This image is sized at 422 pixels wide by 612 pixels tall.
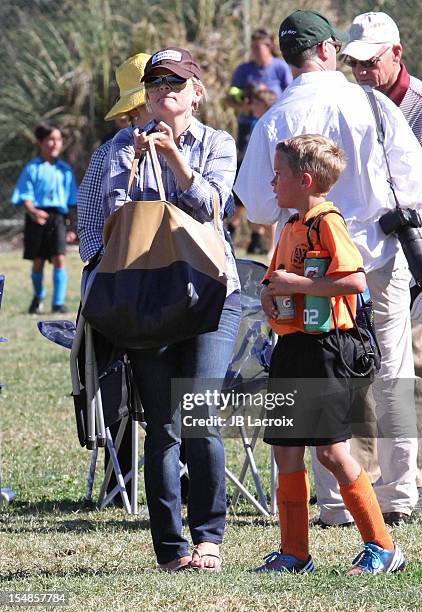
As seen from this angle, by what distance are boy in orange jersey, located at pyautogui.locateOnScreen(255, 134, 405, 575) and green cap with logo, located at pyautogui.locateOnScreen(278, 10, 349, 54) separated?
0.85m

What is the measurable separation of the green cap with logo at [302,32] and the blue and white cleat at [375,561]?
2087 millimetres

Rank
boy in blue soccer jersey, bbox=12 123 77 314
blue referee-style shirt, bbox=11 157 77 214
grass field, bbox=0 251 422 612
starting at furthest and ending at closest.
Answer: blue referee-style shirt, bbox=11 157 77 214 < boy in blue soccer jersey, bbox=12 123 77 314 < grass field, bbox=0 251 422 612

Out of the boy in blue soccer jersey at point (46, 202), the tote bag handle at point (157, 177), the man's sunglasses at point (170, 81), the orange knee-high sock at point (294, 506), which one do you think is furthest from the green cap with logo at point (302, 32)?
the boy in blue soccer jersey at point (46, 202)

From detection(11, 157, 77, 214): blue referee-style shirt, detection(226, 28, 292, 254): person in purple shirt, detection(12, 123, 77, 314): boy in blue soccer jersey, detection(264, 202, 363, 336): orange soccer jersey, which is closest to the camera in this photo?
detection(264, 202, 363, 336): orange soccer jersey

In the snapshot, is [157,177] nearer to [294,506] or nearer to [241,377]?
[294,506]

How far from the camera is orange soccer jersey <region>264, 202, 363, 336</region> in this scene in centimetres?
425

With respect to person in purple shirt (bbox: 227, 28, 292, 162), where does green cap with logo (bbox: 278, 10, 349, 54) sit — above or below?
above

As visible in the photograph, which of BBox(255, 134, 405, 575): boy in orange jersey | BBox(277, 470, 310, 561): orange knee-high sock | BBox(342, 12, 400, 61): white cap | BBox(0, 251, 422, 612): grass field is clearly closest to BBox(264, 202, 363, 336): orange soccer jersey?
BBox(255, 134, 405, 575): boy in orange jersey

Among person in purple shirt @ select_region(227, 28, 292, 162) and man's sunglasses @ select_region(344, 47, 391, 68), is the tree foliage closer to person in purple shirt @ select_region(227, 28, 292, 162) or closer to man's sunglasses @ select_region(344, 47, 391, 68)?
person in purple shirt @ select_region(227, 28, 292, 162)

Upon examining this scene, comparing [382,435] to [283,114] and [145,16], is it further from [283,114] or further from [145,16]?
[145,16]

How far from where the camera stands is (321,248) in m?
4.30

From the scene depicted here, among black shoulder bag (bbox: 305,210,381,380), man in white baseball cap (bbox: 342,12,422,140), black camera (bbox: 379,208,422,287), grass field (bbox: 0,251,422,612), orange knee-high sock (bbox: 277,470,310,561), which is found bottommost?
grass field (bbox: 0,251,422,612)

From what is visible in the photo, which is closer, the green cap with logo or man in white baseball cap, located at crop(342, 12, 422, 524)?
the green cap with logo

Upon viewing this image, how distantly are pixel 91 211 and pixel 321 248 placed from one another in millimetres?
1329
